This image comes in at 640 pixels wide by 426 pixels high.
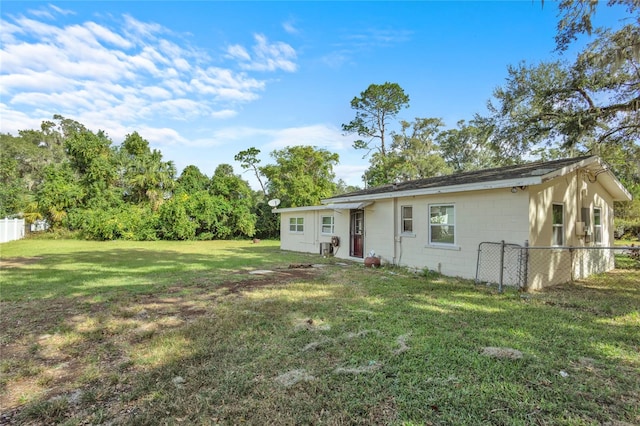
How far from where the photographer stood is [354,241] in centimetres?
1345

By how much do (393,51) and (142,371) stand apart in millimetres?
15964

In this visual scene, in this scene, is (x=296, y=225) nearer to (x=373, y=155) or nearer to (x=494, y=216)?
(x=494, y=216)

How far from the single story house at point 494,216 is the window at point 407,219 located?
3 cm

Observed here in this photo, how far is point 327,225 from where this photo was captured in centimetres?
1520

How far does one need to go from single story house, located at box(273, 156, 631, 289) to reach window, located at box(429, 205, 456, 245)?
29 millimetres

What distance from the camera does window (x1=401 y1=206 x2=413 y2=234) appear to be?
10367 mm

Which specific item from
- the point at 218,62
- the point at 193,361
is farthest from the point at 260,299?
the point at 218,62

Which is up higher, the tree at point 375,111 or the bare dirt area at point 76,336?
the tree at point 375,111

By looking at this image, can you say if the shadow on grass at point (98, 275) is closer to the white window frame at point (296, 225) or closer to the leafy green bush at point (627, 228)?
the white window frame at point (296, 225)

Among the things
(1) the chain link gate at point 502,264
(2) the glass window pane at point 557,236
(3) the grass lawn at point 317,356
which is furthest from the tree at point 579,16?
(3) the grass lawn at point 317,356

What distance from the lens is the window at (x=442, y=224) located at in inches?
355

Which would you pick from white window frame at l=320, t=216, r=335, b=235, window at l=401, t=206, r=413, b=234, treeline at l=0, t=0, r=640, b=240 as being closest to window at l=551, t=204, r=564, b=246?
window at l=401, t=206, r=413, b=234

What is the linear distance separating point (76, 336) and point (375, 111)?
1046 inches

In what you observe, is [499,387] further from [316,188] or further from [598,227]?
[316,188]
